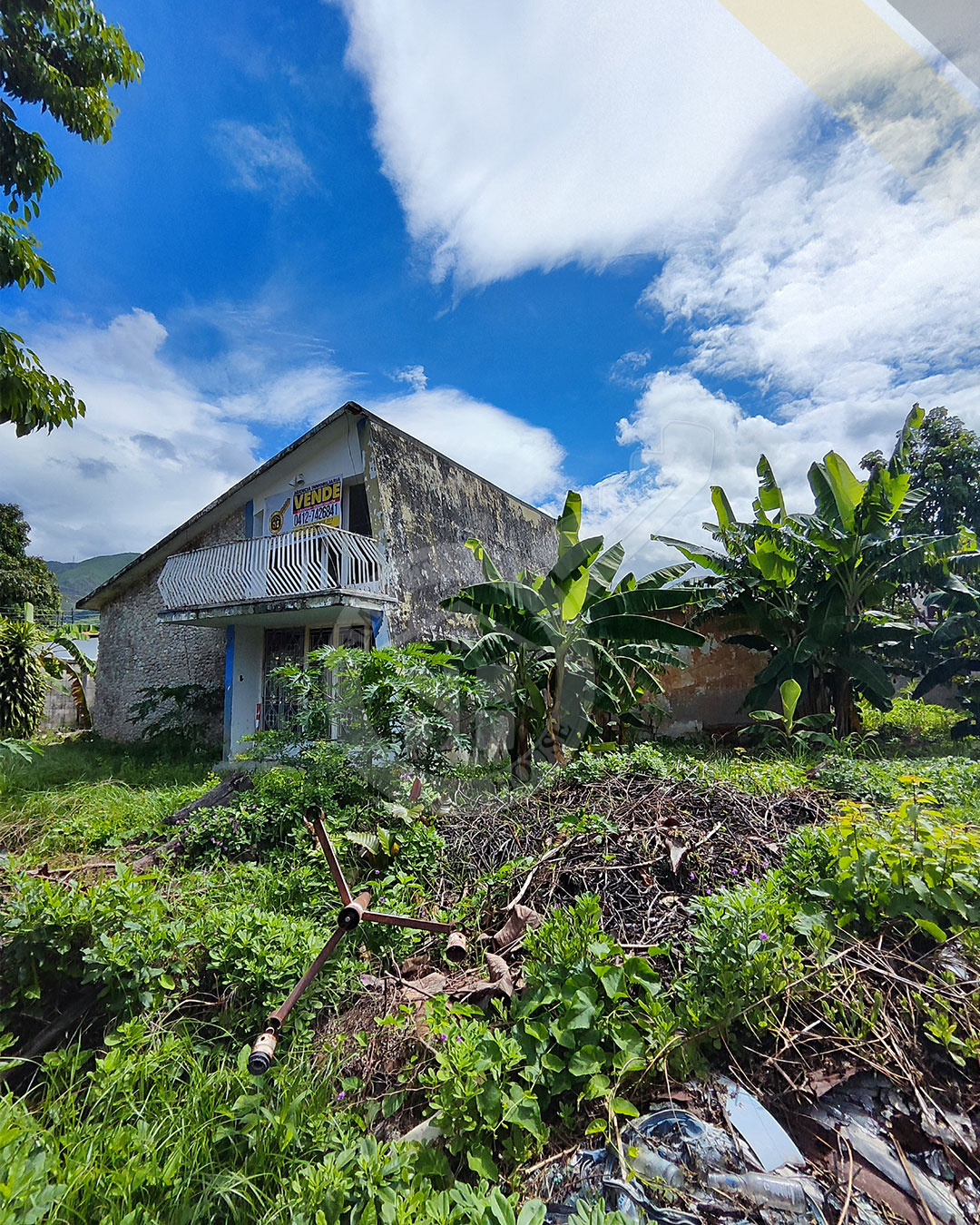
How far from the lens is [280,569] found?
359 inches

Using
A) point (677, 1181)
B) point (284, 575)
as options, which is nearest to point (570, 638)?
point (284, 575)

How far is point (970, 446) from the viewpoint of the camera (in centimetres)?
1309

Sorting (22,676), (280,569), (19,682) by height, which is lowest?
(19,682)

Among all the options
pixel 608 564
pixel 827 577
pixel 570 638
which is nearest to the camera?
pixel 570 638

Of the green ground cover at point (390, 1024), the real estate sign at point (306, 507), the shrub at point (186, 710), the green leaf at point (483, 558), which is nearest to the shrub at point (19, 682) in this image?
the shrub at point (186, 710)

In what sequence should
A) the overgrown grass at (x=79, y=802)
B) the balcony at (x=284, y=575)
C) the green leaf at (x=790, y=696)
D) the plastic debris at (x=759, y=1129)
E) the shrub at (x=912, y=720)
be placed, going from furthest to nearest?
the balcony at (x=284, y=575), the shrub at (x=912, y=720), the green leaf at (x=790, y=696), the overgrown grass at (x=79, y=802), the plastic debris at (x=759, y=1129)

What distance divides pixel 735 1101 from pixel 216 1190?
5.22ft

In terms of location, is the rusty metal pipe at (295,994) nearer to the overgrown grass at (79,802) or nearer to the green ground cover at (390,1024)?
the green ground cover at (390,1024)

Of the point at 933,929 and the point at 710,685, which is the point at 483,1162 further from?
the point at 710,685

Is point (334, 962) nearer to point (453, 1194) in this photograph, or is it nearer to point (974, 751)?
point (453, 1194)

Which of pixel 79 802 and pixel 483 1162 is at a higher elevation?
pixel 79 802

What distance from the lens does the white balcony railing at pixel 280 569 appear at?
884 cm

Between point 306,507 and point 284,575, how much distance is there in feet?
6.82

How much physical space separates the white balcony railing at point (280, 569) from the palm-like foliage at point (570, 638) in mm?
2361
